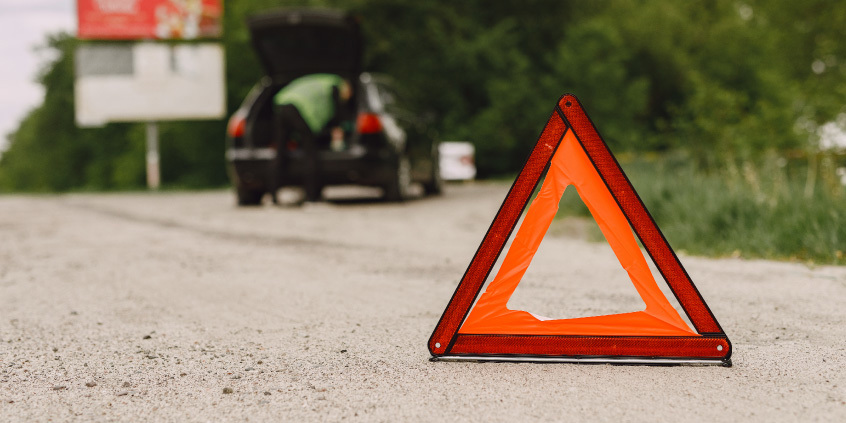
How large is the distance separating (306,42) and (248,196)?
93.0 inches

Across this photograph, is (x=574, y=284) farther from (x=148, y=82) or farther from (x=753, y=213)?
(x=148, y=82)

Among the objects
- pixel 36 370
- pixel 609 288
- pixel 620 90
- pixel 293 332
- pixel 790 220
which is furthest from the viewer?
pixel 620 90

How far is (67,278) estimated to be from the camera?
5684mm

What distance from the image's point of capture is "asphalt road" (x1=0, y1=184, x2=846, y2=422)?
2783 mm

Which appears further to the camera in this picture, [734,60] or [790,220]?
[734,60]

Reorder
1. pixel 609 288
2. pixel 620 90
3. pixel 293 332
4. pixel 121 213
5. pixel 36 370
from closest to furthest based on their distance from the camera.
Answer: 1. pixel 36 370
2. pixel 293 332
3. pixel 609 288
4. pixel 121 213
5. pixel 620 90

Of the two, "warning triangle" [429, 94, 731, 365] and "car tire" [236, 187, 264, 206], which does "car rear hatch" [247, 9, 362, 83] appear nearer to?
"car tire" [236, 187, 264, 206]

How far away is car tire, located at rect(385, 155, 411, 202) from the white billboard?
602 inches

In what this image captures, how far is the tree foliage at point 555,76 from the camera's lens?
13.7 metres

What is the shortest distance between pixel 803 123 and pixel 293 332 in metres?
10.0

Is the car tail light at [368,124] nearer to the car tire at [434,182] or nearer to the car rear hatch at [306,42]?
the car rear hatch at [306,42]

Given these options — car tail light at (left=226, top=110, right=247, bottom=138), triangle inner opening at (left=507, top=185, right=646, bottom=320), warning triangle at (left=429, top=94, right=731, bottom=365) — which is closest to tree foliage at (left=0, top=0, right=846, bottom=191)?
car tail light at (left=226, top=110, right=247, bottom=138)


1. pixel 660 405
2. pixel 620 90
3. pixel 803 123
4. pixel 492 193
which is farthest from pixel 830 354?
pixel 620 90

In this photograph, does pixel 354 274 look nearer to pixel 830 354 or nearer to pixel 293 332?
pixel 293 332
